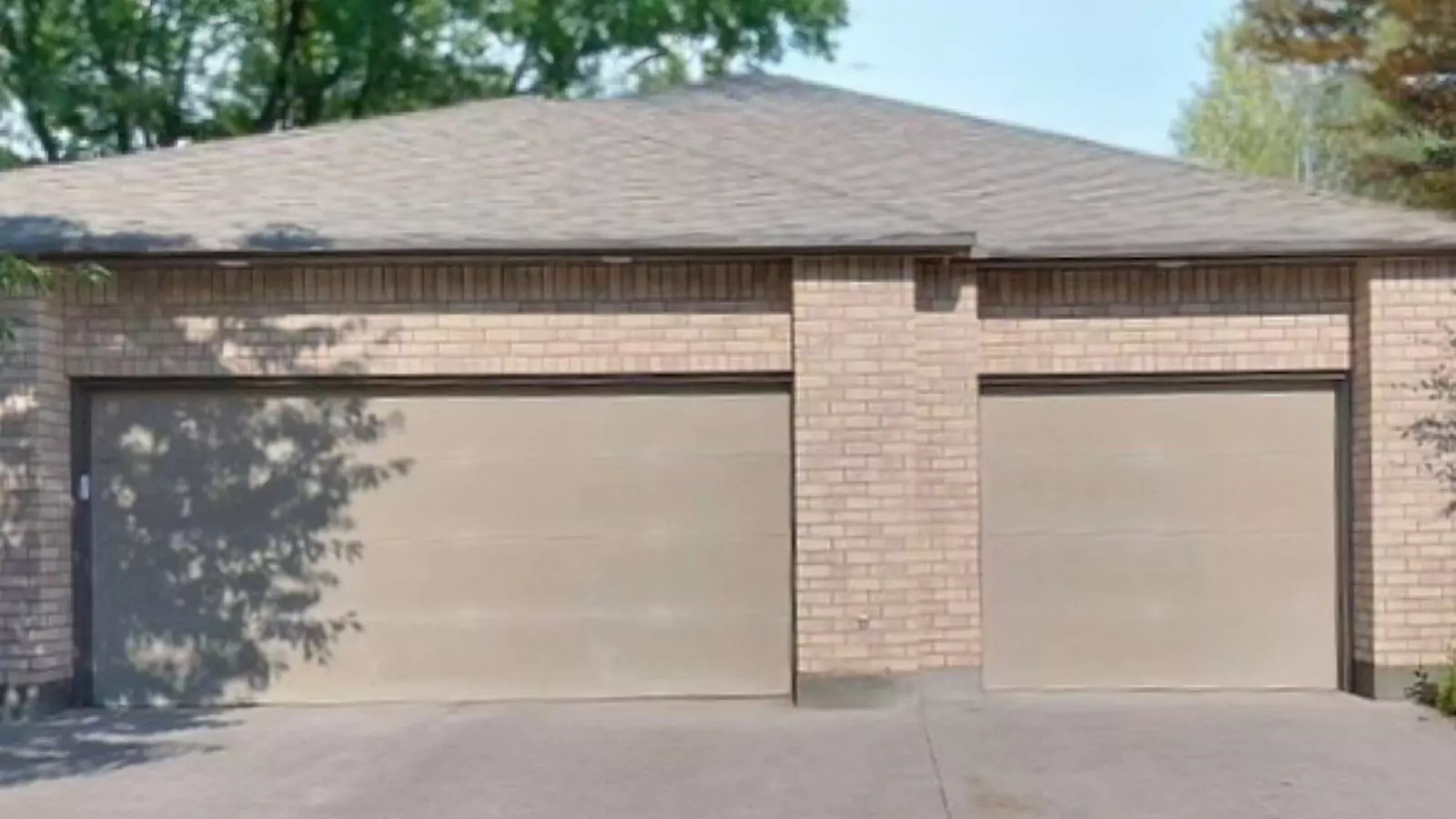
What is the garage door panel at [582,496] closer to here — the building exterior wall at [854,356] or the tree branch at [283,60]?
the building exterior wall at [854,356]

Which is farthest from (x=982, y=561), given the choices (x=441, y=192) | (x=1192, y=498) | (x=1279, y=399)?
(x=441, y=192)

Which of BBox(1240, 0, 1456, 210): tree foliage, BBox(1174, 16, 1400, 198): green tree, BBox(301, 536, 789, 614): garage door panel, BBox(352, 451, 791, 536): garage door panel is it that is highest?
BBox(1174, 16, 1400, 198): green tree

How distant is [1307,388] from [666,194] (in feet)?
15.5

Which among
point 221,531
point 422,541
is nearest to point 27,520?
point 221,531

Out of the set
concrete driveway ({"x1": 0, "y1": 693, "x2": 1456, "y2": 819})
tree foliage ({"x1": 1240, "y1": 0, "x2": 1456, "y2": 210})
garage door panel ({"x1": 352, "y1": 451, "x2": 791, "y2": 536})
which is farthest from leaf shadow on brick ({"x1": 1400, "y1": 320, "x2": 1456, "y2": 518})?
tree foliage ({"x1": 1240, "y1": 0, "x2": 1456, "y2": 210})

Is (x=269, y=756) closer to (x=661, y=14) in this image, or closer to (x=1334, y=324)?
(x=1334, y=324)

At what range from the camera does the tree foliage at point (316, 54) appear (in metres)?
23.7

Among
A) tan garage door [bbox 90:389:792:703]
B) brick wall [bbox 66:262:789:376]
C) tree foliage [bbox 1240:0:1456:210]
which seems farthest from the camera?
tree foliage [bbox 1240:0:1456:210]

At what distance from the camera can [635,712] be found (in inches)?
398

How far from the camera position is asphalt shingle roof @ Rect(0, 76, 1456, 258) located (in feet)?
33.7

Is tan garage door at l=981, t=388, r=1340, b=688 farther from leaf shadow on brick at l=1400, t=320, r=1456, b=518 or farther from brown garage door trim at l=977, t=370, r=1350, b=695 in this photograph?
leaf shadow on brick at l=1400, t=320, r=1456, b=518

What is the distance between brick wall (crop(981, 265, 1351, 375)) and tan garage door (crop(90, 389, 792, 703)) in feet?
6.74

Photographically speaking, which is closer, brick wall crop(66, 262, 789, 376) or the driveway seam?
the driveway seam

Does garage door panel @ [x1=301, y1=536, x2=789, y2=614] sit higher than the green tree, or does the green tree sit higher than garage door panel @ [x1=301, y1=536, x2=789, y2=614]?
the green tree
